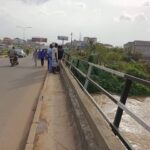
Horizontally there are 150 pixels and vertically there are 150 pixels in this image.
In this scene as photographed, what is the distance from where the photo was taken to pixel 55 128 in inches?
312

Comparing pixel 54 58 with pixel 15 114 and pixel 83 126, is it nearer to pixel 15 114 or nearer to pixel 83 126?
pixel 15 114

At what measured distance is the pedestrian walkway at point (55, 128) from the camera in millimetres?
6562

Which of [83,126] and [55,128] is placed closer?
[83,126]

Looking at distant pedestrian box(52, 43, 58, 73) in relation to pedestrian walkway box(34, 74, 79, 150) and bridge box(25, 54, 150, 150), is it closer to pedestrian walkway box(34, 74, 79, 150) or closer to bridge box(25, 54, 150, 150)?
pedestrian walkway box(34, 74, 79, 150)

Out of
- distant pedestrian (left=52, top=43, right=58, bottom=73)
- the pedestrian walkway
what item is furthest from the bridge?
distant pedestrian (left=52, top=43, right=58, bottom=73)

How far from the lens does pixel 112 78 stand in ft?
90.3

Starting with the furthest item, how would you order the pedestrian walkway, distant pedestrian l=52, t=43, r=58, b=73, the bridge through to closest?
distant pedestrian l=52, t=43, r=58, b=73 → the pedestrian walkway → the bridge

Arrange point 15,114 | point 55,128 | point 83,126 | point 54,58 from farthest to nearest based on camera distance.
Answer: point 54,58 < point 15,114 < point 55,128 < point 83,126

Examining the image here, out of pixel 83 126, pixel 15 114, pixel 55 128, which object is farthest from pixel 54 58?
pixel 83 126

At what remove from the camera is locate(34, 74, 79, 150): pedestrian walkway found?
6562mm

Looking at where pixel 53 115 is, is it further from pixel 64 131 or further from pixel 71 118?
pixel 64 131

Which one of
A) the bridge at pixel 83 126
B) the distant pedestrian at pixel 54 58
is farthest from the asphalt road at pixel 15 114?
the distant pedestrian at pixel 54 58

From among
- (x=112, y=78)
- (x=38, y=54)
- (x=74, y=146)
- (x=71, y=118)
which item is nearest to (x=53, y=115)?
(x=71, y=118)

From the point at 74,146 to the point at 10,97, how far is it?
6953mm
